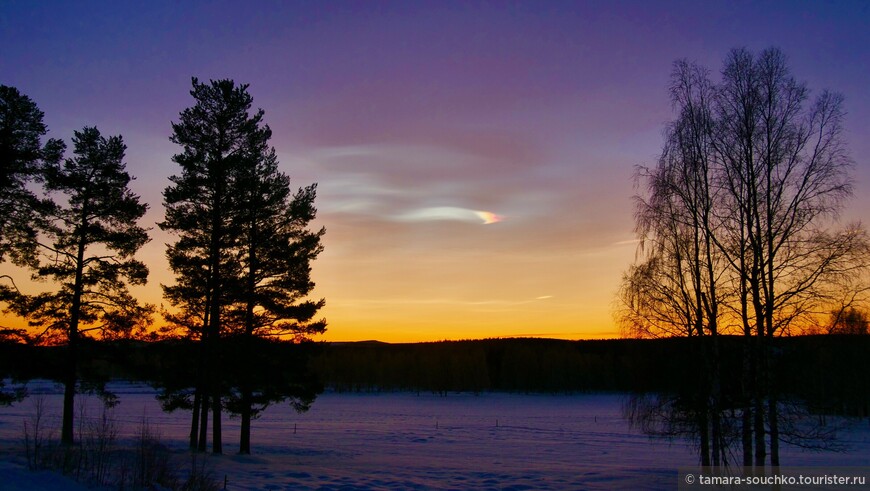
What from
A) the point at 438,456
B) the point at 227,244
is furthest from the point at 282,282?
the point at 438,456

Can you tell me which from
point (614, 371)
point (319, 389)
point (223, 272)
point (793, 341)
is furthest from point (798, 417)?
point (614, 371)

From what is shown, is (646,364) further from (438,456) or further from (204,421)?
(204,421)

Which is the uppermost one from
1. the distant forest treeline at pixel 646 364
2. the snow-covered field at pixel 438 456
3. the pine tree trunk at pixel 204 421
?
the distant forest treeline at pixel 646 364

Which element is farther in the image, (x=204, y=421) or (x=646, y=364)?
(x=204, y=421)

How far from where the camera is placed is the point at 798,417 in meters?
15.4

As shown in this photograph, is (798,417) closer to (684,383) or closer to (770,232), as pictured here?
(684,383)

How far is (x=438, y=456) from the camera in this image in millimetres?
32562

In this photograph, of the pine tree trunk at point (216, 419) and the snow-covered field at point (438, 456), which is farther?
the pine tree trunk at point (216, 419)

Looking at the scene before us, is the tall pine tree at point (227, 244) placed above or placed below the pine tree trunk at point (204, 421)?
above

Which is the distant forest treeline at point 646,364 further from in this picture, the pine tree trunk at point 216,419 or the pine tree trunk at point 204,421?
the pine tree trunk at point 216,419

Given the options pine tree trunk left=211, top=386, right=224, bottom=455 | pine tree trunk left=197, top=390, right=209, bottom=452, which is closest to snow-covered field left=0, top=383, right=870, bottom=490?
pine tree trunk left=211, top=386, right=224, bottom=455

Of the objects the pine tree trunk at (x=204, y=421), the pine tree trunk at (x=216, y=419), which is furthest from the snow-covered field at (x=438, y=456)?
the pine tree trunk at (x=204, y=421)

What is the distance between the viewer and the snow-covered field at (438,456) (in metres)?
20.6

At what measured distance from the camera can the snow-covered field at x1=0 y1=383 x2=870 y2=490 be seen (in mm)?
20578
